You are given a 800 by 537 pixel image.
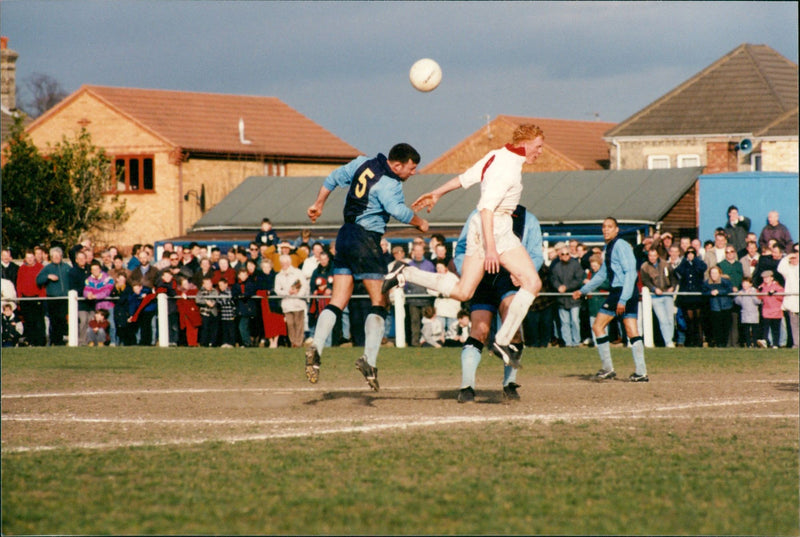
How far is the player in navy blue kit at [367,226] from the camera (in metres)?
11.1

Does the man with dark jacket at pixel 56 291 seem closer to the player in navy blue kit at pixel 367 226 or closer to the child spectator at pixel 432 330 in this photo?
the child spectator at pixel 432 330

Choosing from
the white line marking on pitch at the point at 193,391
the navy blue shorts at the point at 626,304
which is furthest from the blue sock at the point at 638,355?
the white line marking on pitch at the point at 193,391

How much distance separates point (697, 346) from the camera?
21766 mm

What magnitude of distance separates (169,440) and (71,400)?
132 inches

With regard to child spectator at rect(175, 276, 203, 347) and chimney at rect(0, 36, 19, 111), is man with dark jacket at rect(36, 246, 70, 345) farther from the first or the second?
chimney at rect(0, 36, 19, 111)

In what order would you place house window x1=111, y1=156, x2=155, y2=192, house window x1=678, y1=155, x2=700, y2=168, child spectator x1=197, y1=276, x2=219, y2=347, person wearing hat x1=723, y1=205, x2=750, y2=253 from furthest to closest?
1. house window x1=678, y1=155, x2=700, y2=168
2. house window x1=111, y1=156, x2=155, y2=192
3. person wearing hat x1=723, y1=205, x2=750, y2=253
4. child spectator x1=197, y1=276, x2=219, y2=347

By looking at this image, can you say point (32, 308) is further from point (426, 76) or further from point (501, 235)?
point (501, 235)

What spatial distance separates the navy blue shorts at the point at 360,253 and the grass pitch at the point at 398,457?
120 cm

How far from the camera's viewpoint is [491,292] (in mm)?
11617

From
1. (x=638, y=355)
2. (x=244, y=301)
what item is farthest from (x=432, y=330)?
(x=638, y=355)

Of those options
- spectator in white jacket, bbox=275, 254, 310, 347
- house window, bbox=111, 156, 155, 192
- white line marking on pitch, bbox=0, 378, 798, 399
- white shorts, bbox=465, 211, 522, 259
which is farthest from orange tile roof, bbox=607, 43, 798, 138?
white shorts, bbox=465, 211, 522, 259

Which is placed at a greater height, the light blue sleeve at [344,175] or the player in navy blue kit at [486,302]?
the light blue sleeve at [344,175]

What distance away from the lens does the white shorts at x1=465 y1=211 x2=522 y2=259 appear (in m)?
11.0

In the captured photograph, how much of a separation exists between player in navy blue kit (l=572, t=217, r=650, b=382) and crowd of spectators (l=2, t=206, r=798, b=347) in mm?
6086
